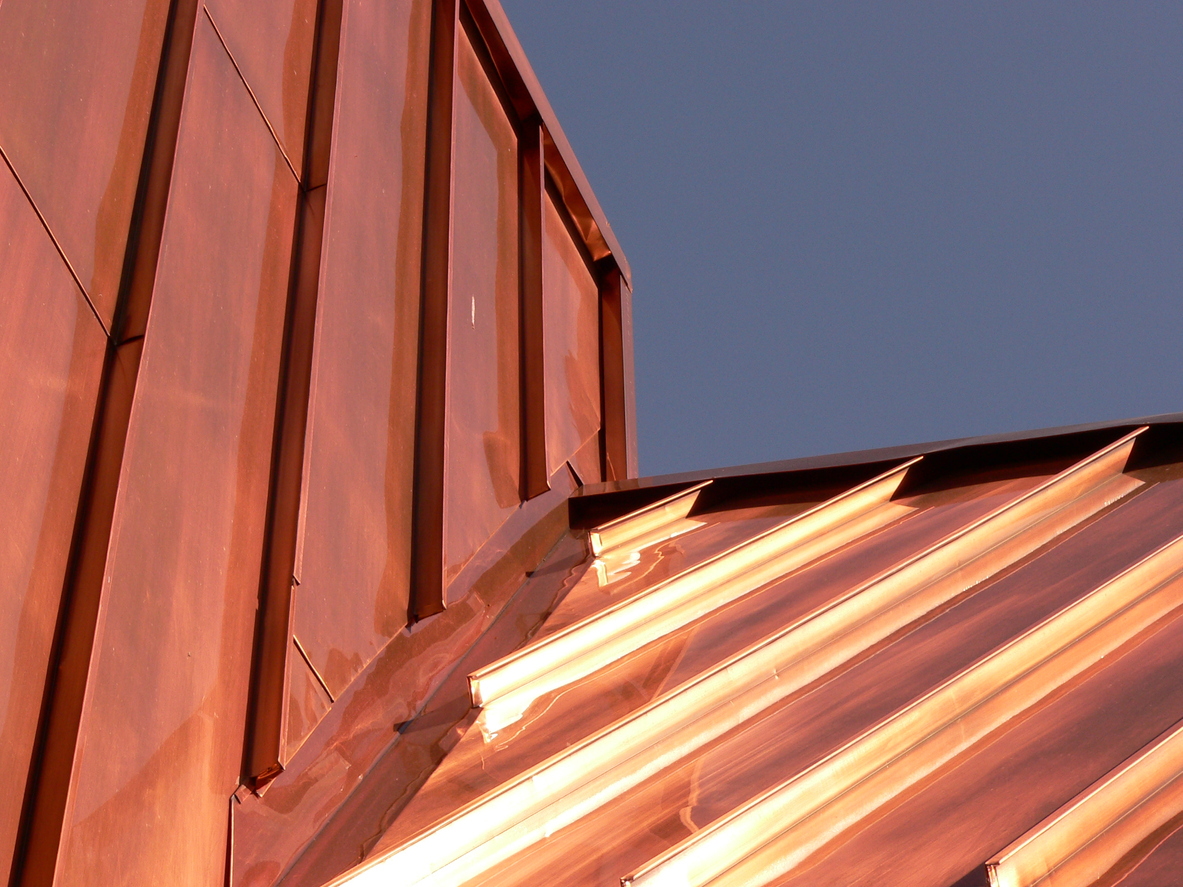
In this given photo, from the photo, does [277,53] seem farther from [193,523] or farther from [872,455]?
[872,455]

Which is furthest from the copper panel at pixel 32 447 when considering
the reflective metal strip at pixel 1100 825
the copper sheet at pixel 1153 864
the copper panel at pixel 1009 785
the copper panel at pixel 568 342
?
the copper panel at pixel 568 342

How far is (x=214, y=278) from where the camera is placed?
3.86m

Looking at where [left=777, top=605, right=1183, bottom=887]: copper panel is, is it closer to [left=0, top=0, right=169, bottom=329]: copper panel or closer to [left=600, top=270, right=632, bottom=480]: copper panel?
[left=0, top=0, right=169, bottom=329]: copper panel

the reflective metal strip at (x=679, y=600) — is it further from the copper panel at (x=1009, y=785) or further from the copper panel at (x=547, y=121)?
the copper panel at (x=547, y=121)

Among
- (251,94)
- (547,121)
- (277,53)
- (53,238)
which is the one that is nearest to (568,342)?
(547,121)

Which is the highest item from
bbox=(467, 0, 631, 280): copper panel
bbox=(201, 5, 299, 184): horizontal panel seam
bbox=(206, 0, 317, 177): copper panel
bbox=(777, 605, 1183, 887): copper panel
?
bbox=(467, 0, 631, 280): copper panel

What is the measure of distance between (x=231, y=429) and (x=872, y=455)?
311 centimetres

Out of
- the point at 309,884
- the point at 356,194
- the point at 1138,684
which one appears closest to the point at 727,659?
the point at 1138,684

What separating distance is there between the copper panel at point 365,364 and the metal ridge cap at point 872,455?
150 centimetres

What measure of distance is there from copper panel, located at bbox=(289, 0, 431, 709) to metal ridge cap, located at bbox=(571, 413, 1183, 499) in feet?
4.93

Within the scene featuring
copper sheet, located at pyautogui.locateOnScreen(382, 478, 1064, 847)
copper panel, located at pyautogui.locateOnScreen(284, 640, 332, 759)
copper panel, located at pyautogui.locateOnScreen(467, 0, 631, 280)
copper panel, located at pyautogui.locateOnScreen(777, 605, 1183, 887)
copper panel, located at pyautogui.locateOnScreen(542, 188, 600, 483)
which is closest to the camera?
copper panel, located at pyautogui.locateOnScreen(777, 605, 1183, 887)

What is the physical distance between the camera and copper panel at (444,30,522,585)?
5320mm

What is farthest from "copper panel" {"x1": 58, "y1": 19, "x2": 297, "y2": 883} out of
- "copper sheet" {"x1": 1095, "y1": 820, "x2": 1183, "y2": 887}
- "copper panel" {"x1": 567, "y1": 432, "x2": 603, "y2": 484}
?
"copper panel" {"x1": 567, "y1": 432, "x2": 603, "y2": 484}

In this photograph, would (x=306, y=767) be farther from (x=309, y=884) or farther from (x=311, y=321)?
(x=311, y=321)
